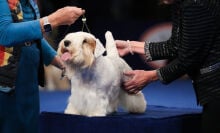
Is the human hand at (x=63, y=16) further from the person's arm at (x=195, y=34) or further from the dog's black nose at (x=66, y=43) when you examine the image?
the person's arm at (x=195, y=34)

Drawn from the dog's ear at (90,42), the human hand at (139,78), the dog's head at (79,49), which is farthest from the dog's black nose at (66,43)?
the human hand at (139,78)

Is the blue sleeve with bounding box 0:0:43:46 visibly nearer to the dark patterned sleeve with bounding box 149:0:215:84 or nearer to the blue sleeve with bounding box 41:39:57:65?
the blue sleeve with bounding box 41:39:57:65

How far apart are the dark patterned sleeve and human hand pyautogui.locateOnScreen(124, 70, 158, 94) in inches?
13.6

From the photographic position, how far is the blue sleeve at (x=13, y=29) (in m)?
2.08

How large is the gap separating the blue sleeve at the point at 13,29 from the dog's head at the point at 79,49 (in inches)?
14.9

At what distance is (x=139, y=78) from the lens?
259 cm

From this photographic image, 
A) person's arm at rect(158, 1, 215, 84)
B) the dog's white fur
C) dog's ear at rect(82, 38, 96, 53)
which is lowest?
the dog's white fur

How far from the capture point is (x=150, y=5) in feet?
23.8

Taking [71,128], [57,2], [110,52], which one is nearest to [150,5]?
[57,2]

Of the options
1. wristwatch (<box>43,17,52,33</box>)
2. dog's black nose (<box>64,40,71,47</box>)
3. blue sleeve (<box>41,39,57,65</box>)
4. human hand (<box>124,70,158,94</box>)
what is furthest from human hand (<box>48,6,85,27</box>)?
human hand (<box>124,70,158,94</box>)

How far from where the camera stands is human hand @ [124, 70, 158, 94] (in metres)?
2.52

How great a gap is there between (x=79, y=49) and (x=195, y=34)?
0.67 m

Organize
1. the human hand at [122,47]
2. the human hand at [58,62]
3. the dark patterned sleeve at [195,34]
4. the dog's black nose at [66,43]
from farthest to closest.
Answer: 1. the human hand at [122,47]
2. the human hand at [58,62]
3. the dog's black nose at [66,43]
4. the dark patterned sleeve at [195,34]

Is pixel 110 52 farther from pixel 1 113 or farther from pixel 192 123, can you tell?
pixel 1 113
